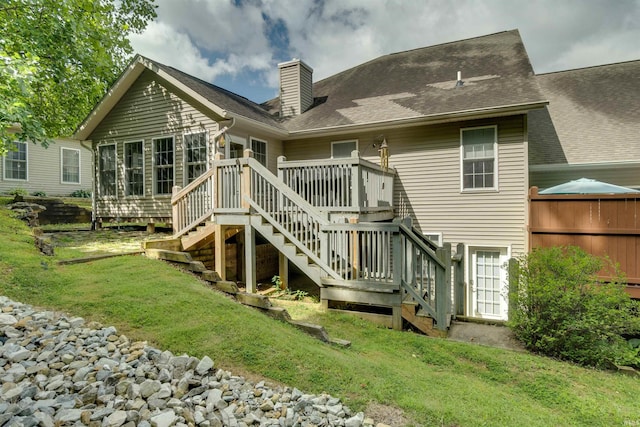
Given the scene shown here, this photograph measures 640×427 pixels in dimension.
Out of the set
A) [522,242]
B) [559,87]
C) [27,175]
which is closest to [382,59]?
[559,87]

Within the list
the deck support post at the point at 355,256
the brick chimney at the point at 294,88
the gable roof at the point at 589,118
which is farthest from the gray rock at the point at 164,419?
the brick chimney at the point at 294,88

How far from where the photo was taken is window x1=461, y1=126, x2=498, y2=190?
8812 mm

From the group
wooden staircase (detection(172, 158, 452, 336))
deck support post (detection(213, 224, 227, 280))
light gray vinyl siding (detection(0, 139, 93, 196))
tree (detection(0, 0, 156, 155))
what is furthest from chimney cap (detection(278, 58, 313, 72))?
light gray vinyl siding (detection(0, 139, 93, 196))

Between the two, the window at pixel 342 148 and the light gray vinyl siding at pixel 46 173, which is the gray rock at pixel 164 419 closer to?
the window at pixel 342 148

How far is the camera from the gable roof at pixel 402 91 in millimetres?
8805

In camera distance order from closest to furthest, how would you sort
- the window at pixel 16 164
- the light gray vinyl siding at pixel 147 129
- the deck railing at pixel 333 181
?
the deck railing at pixel 333 181
the light gray vinyl siding at pixel 147 129
the window at pixel 16 164

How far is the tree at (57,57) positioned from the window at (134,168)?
7.26 feet

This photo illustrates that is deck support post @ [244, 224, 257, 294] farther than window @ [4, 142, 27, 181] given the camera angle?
No

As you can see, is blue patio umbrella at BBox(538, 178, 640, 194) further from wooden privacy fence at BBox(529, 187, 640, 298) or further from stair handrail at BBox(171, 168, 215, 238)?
stair handrail at BBox(171, 168, 215, 238)

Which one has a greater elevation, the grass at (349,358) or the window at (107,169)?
the window at (107,169)

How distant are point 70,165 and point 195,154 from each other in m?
12.5

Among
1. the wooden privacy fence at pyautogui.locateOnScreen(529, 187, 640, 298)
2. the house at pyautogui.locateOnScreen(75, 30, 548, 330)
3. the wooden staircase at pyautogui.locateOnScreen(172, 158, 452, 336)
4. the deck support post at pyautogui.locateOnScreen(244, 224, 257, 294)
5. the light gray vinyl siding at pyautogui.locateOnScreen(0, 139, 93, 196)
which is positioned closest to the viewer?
the wooden staircase at pyautogui.locateOnScreen(172, 158, 452, 336)

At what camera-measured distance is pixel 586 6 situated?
473 inches

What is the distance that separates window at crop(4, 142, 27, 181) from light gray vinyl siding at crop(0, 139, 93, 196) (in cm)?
13
